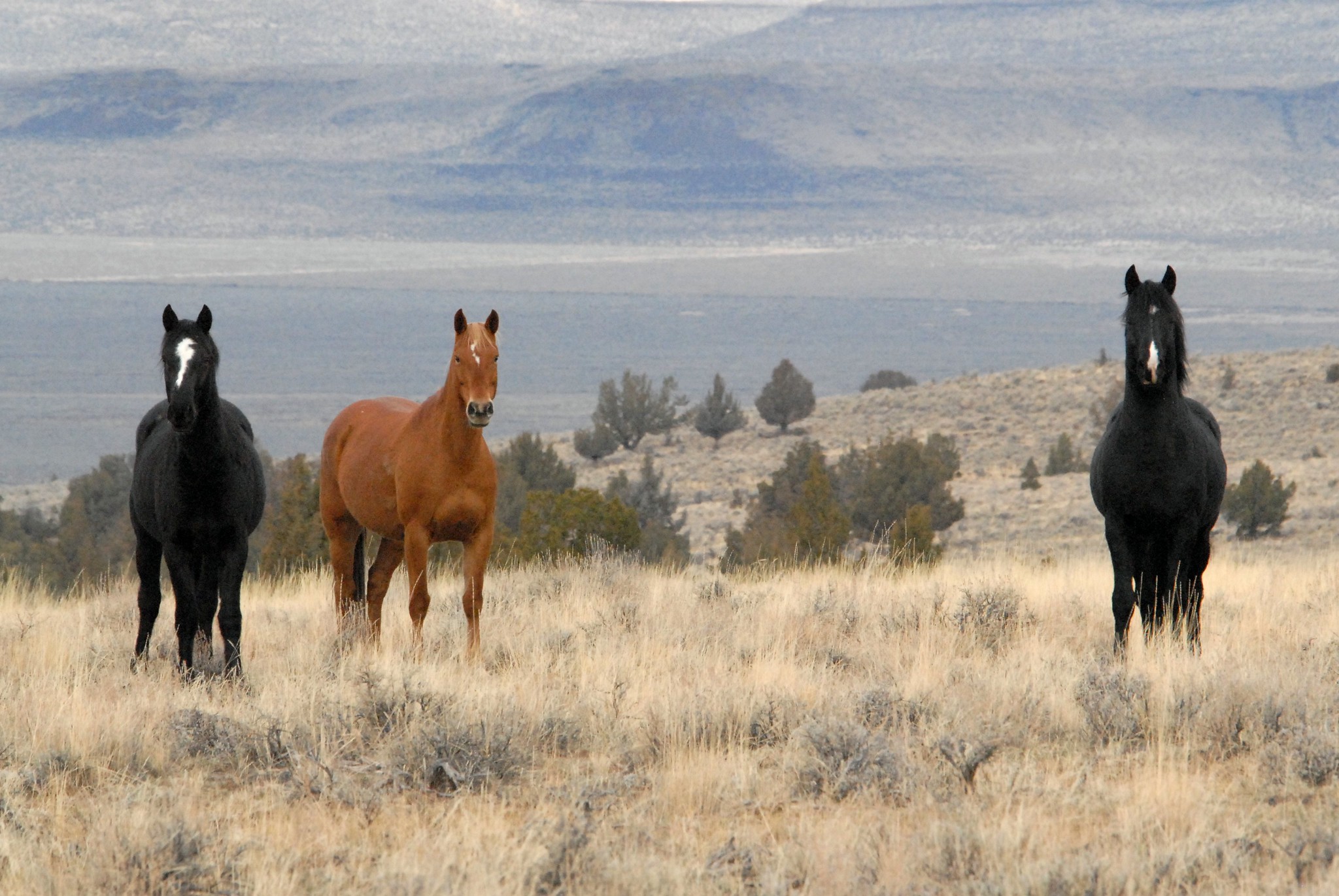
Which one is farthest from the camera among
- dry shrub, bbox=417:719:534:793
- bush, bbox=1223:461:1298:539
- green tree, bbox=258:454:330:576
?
bush, bbox=1223:461:1298:539

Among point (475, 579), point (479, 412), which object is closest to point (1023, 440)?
point (475, 579)

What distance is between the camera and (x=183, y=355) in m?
7.52

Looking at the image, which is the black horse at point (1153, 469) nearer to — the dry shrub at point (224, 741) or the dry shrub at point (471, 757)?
the dry shrub at point (471, 757)

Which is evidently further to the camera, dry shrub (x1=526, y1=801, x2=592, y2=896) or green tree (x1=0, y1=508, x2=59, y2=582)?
green tree (x1=0, y1=508, x2=59, y2=582)

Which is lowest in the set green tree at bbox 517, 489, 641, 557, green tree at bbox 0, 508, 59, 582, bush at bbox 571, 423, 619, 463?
green tree at bbox 0, 508, 59, 582

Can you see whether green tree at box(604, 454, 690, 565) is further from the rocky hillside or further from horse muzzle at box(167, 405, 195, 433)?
horse muzzle at box(167, 405, 195, 433)

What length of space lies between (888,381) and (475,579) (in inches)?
2011

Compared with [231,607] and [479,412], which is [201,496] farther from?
[479,412]

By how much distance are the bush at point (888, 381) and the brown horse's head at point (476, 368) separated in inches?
1948

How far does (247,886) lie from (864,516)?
71.9 ft

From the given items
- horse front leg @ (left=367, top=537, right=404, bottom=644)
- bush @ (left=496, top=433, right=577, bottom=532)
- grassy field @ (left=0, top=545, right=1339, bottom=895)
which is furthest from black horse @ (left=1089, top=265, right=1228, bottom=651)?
bush @ (left=496, top=433, right=577, bottom=532)

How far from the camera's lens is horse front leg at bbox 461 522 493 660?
27.8 feet

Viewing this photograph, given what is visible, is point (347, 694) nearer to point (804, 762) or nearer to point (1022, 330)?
point (804, 762)

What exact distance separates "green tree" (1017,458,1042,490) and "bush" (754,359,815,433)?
13.6 meters
